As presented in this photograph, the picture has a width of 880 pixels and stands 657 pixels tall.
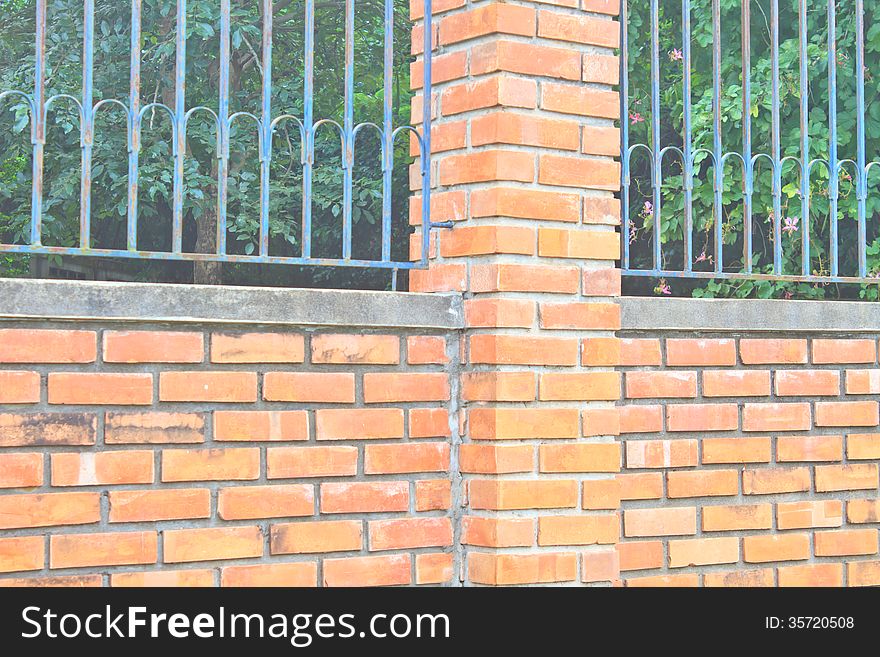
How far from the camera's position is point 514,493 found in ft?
10.5

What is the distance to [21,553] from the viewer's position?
2789 millimetres

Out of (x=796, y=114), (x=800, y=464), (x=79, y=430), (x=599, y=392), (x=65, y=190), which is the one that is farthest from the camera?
(x=65, y=190)

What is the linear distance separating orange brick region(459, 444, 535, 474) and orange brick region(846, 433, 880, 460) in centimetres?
127

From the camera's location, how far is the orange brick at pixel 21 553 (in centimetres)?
277

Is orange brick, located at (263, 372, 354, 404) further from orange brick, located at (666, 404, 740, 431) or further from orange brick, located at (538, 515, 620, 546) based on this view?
orange brick, located at (666, 404, 740, 431)

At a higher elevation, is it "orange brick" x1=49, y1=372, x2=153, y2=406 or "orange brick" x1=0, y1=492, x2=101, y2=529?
"orange brick" x1=49, y1=372, x2=153, y2=406

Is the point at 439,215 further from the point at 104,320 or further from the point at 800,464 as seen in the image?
the point at 800,464

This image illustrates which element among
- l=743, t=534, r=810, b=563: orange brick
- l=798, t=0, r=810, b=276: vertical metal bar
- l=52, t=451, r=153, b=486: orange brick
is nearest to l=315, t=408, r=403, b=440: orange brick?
l=52, t=451, r=153, b=486: orange brick

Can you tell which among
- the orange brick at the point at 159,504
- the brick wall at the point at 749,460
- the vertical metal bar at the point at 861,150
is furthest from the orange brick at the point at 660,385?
the orange brick at the point at 159,504

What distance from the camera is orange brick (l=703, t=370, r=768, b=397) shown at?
365 cm

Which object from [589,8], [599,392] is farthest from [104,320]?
[589,8]

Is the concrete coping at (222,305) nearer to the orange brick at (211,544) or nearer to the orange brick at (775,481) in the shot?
the orange brick at (211,544)

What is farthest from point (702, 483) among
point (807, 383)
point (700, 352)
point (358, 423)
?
point (358, 423)

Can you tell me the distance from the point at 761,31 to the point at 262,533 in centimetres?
493
